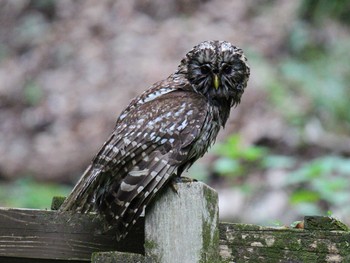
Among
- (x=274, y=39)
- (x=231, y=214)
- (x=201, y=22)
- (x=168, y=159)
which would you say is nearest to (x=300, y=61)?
(x=274, y=39)

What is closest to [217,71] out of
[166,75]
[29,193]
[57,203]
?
[57,203]

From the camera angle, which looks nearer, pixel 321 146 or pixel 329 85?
pixel 321 146

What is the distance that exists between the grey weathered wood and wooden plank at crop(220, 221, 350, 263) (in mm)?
63

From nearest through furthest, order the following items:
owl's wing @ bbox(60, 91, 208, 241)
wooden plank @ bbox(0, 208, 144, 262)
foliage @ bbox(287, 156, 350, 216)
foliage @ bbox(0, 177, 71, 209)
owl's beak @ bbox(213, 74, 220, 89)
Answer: wooden plank @ bbox(0, 208, 144, 262) → owl's wing @ bbox(60, 91, 208, 241) → owl's beak @ bbox(213, 74, 220, 89) → foliage @ bbox(287, 156, 350, 216) → foliage @ bbox(0, 177, 71, 209)

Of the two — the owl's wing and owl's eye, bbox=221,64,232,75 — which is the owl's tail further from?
owl's eye, bbox=221,64,232,75

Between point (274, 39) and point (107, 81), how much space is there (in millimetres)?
2490

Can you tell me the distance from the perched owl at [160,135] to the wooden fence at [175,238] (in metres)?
0.10

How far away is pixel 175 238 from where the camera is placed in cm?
224

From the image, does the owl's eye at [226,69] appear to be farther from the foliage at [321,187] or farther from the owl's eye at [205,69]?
the foliage at [321,187]

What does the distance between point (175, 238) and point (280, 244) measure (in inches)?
12.4

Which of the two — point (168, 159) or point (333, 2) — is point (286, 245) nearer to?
point (168, 159)

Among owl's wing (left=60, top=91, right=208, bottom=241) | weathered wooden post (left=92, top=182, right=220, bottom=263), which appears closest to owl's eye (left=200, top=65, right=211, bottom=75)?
owl's wing (left=60, top=91, right=208, bottom=241)

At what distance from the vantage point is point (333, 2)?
30.2 ft

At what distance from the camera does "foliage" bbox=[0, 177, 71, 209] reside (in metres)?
7.95
